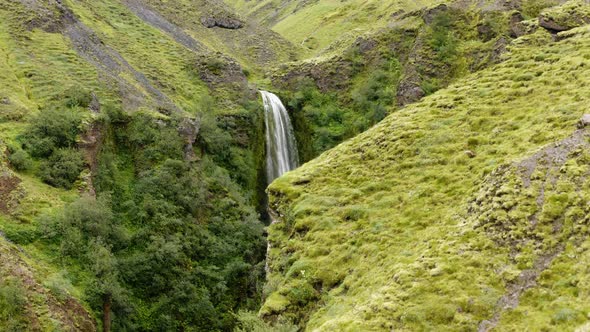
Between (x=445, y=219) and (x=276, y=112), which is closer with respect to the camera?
(x=445, y=219)

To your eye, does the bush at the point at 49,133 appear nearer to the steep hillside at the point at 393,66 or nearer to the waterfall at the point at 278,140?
the waterfall at the point at 278,140

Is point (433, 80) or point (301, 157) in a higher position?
point (433, 80)

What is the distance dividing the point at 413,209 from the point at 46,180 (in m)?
30.0

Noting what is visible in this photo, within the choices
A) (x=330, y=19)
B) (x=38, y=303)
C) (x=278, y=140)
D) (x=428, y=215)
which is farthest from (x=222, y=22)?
(x=428, y=215)

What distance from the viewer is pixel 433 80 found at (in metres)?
52.8

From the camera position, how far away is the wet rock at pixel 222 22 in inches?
3834

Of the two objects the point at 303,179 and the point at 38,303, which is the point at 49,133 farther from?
the point at 303,179

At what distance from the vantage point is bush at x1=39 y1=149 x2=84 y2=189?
3950 cm

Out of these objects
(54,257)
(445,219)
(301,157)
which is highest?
(445,219)

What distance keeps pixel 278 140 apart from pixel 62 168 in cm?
2703

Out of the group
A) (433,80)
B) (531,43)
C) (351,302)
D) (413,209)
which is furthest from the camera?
(433,80)

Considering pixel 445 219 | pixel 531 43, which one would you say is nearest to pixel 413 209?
pixel 445 219

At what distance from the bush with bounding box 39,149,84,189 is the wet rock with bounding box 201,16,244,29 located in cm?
6167

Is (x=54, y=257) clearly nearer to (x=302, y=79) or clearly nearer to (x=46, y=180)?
(x=46, y=180)
